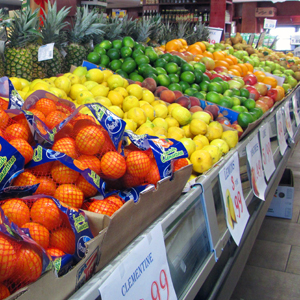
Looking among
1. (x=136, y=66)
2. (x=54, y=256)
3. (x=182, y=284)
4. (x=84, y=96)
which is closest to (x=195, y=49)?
(x=136, y=66)

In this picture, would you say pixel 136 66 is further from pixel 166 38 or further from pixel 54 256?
pixel 54 256

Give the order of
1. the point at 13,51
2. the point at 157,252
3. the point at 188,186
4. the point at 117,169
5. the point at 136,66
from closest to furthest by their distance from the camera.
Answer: the point at 157,252
the point at 117,169
the point at 188,186
the point at 13,51
the point at 136,66

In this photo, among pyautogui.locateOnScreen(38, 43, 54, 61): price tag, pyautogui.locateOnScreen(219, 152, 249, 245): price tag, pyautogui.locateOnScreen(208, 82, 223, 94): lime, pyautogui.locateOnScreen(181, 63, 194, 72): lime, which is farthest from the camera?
pyautogui.locateOnScreen(181, 63, 194, 72): lime

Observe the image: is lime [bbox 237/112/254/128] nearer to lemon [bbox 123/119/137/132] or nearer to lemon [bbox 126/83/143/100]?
lemon [bbox 126/83/143/100]

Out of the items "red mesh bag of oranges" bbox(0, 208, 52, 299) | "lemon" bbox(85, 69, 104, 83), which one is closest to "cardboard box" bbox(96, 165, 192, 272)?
"red mesh bag of oranges" bbox(0, 208, 52, 299)

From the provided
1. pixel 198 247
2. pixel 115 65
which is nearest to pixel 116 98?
pixel 115 65

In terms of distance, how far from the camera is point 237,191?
153cm

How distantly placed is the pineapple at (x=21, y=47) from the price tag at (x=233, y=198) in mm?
1528

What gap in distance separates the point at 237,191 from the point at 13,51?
68.0 inches

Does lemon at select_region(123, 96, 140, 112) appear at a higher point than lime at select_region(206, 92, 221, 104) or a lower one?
higher

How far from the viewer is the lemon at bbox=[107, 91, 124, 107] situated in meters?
1.98

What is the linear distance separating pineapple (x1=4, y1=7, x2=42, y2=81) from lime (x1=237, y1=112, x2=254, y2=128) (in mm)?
1489

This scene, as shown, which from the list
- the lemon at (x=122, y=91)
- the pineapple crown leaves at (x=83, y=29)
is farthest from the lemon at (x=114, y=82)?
the pineapple crown leaves at (x=83, y=29)

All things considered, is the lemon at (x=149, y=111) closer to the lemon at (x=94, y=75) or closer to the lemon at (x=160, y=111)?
the lemon at (x=160, y=111)
